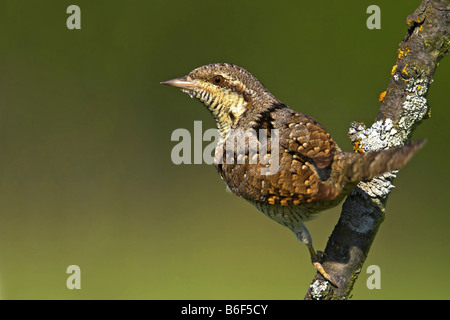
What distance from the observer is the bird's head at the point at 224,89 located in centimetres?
260

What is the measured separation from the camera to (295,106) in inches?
202

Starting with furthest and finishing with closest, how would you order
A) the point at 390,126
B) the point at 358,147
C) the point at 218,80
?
the point at 218,80 < the point at 358,147 < the point at 390,126

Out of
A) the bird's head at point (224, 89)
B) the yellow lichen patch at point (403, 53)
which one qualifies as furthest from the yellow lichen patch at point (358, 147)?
the bird's head at point (224, 89)

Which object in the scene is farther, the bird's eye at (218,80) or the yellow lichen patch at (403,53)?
the bird's eye at (218,80)

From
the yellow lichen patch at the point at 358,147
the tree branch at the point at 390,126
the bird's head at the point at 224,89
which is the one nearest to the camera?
the tree branch at the point at 390,126

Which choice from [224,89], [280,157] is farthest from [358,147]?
[224,89]

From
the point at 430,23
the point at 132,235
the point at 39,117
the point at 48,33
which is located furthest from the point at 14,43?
the point at 430,23

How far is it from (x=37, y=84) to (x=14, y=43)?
1.53ft

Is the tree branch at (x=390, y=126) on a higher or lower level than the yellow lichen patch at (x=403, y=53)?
lower

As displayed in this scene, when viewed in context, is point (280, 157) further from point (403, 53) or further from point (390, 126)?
point (403, 53)

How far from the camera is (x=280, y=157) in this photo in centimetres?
220

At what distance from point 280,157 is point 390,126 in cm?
45

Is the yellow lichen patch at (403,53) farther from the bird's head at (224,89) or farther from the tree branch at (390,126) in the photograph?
the bird's head at (224,89)

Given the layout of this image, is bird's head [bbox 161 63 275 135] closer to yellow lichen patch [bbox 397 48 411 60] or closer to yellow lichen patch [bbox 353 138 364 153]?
yellow lichen patch [bbox 353 138 364 153]
